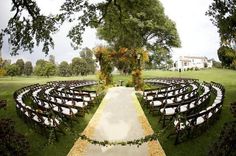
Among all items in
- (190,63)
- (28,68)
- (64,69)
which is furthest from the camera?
(28,68)

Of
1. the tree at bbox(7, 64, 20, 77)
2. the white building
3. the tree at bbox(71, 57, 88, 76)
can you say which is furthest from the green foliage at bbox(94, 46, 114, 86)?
the white building

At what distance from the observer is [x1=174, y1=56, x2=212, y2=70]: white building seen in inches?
4322

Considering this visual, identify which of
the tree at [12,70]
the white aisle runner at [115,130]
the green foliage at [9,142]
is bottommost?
the white aisle runner at [115,130]

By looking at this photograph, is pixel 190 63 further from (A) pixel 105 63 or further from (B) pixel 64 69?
(A) pixel 105 63

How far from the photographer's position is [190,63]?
381ft

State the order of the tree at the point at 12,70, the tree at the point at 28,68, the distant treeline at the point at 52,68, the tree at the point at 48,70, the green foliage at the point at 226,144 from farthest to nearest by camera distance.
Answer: the tree at the point at 28,68
the tree at the point at 12,70
the distant treeline at the point at 52,68
the tree at the point at 48,70
the green foliage at the point at 226,144

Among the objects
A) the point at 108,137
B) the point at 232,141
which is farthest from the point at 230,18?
the point at 232,141

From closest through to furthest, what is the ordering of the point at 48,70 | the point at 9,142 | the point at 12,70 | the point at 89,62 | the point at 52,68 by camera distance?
the point at 9,142, the point at 48,70, the point at 52,68, the point at 12,70, the point at 89,62

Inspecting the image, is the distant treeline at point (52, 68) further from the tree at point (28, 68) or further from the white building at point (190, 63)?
the white building at point (190, 63)

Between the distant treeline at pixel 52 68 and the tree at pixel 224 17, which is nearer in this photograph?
the tree at pixel 224 17

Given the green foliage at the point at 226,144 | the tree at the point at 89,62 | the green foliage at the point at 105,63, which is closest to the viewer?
the green foliage at the point at 226,144

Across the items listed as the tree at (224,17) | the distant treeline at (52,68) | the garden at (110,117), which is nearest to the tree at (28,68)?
the distant treeline at (52,68)

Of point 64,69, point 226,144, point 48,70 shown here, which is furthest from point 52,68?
point 226,144

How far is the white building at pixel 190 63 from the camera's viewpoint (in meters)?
110
